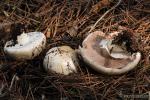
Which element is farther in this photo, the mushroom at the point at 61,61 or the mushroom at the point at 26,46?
the mushroom at the point at 26,46

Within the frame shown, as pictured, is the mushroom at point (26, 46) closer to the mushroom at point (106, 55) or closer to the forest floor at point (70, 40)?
the forest floor at point (70, 40)

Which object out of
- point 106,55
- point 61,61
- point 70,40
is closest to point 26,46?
point 61,61

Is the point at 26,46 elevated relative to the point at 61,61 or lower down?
elevated

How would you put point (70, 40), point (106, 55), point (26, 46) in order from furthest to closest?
point (70, 40), point (26, 46), point (106, 55)

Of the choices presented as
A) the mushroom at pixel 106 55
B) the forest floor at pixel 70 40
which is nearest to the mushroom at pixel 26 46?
the forest floor at pixel 70 40

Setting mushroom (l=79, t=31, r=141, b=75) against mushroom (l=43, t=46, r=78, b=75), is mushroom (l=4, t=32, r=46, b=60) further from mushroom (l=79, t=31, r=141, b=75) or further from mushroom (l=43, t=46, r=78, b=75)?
mushroom (l=79, t=31, r=141, b=75)

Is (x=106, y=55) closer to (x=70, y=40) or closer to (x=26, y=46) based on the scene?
(x=70, y=40)

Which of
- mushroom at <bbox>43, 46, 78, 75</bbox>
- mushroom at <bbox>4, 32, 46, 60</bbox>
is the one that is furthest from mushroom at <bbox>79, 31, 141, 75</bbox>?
mushroom at <bbox>4, 32, 46, 60</bbox>
